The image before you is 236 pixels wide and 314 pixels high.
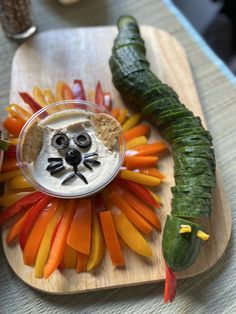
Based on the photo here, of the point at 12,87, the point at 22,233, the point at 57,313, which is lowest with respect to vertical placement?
the point at 57,313

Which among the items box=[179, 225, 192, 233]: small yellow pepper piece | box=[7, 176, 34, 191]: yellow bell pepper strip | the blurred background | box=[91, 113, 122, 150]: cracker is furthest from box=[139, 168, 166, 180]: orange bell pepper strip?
the blurred background

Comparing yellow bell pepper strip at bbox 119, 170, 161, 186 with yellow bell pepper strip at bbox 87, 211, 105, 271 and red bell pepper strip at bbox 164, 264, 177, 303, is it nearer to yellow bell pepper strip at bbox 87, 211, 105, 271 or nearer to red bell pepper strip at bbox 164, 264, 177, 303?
yellow bell pepper strip at bbox 87, 211, 105, 271

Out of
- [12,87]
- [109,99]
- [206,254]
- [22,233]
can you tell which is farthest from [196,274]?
[12,87]

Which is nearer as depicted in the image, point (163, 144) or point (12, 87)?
point (163, 144)

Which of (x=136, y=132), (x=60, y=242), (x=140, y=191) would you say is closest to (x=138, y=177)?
(x=140, y=191)

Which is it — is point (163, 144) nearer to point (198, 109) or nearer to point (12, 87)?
point (198, 109)

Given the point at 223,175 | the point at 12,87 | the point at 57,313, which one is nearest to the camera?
the point at 57,313

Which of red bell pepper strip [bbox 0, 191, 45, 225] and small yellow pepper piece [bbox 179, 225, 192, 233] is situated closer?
small yellow pepper piece [bbox 179, 225, 192, 233]

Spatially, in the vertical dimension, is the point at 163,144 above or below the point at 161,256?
above
